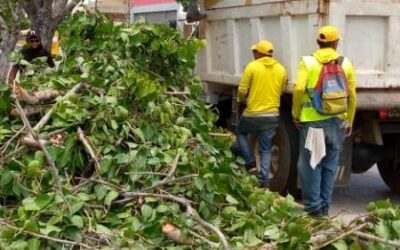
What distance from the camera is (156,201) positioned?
4.31 metres

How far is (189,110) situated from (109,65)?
29.9 inches

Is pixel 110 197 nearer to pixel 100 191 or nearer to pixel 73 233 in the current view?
pixel 100 191

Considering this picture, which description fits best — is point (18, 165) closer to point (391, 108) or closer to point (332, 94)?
point (332, 94)

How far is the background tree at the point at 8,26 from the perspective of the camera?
8289 millimetres

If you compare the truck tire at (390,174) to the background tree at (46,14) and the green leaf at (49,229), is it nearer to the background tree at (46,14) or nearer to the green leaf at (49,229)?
the background tree at (46,14)

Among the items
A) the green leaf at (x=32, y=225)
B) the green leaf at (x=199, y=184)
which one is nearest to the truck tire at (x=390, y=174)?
the green leaf at (x=199, y=184)

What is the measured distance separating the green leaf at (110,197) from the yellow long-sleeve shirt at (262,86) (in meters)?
3.16

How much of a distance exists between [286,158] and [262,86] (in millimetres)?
778

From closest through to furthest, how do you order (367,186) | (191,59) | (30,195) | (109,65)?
1. (30,195)
2. (109,65)
3. (191,59)
4. (367,186)

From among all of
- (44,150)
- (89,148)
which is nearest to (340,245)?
(89,148)

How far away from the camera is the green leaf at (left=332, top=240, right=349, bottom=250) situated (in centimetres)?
370

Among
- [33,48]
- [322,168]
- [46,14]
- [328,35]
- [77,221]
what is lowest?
[322,168]

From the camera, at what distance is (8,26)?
864cm

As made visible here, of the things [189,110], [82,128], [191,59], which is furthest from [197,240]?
[191,59]
